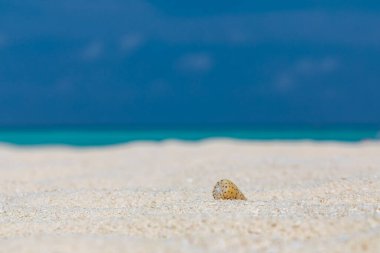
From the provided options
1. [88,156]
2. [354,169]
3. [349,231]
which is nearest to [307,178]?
[354,169]

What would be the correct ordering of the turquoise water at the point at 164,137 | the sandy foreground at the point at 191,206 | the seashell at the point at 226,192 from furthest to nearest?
1. the turquoise water at the point at 164,137
2. the seashell at the point at 226,192
3. the sandy foreground at the point at 191,206

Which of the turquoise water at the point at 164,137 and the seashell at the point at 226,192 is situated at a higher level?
the turquoise water at the point at 164,137

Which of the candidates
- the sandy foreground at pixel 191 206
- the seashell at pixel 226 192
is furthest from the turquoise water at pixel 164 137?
the seashell at pixel 226 192

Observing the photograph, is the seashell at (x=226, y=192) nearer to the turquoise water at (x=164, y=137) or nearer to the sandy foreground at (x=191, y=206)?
the sandy foreground at (x=191, y=206)

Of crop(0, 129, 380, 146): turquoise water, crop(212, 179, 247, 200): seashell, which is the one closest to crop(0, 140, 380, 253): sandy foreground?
crop(212, 179, 247, 200): seashell

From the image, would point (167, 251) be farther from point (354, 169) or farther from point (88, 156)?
point (88, 156)

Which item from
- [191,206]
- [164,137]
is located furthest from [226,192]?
[164,137]

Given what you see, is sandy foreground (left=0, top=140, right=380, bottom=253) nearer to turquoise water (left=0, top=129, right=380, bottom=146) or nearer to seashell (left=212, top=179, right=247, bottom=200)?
seashell (left=212, top=179, right=247, bottom=200)

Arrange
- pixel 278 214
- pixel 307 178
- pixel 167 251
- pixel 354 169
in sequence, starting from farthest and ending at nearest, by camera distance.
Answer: pixel 354 169, pixel 307 178, pixel 278 214, pixel 167 251
